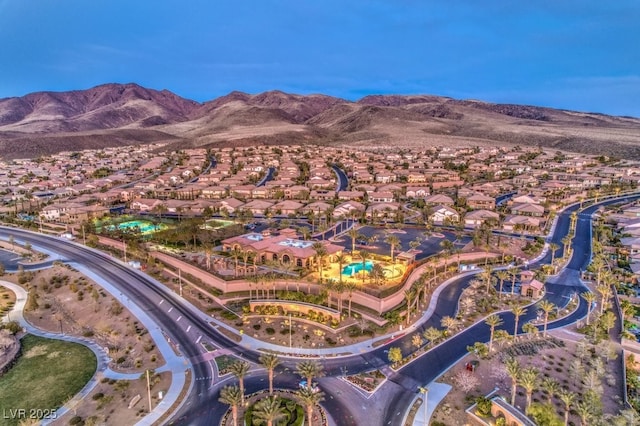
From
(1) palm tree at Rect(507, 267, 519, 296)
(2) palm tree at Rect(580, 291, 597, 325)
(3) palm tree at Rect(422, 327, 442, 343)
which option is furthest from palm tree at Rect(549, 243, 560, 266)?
(3) palm tree at Rect(422, 327, 442, 343)

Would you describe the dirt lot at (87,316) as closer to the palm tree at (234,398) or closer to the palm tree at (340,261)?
the palm tree at (234,398)

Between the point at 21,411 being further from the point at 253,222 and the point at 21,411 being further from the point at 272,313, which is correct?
the point at 253,222

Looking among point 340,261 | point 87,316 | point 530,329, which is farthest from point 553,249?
point 87,316

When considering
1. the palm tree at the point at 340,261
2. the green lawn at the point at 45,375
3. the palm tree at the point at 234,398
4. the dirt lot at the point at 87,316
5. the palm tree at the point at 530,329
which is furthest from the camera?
the palm tree at the point at 340,261

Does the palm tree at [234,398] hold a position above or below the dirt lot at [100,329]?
above

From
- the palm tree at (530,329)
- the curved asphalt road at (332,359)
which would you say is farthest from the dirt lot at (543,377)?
the curved asphalt road at (332,359)

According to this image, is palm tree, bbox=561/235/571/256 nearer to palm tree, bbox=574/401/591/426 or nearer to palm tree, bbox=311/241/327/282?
palm tree, bbox=311/241/327/282

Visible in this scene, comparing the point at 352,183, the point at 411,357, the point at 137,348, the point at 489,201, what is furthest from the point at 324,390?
the point at 352,183
